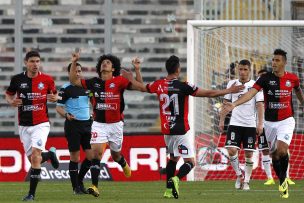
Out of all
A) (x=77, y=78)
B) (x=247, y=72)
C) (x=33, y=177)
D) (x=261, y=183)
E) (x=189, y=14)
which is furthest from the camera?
(x=189, y=14)

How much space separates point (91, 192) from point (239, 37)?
9064 millimetres

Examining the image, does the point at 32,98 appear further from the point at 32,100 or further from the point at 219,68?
the point at 219,68

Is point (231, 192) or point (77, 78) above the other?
point (77, 78)

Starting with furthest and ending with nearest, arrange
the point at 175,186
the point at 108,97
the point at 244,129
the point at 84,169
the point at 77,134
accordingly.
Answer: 1. the point at 244,129
2. the point at 77,134
3. the point at 84,169
4. the point at 108,97
5. the point at 175,186

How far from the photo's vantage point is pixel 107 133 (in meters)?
19.4

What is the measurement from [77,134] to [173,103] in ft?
8.24

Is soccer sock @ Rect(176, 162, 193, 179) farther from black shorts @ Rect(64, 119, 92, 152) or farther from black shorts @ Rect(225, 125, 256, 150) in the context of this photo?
black shorts @ Rect(225, 125, 256, 150)

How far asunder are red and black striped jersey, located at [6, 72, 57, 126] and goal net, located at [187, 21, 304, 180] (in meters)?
7.30

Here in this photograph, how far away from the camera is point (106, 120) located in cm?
1931

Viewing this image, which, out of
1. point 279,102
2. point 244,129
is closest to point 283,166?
point 279,102

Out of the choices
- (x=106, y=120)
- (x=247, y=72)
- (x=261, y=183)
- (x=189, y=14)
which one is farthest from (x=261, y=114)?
(x=189, y=14)

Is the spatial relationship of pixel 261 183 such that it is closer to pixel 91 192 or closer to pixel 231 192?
pixel 231 192

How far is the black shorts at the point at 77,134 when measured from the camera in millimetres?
20703

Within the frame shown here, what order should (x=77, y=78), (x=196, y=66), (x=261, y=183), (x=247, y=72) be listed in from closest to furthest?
1. (x=77, y=78)
2. (x=247, y=72)
3. (x=261, y=183)
4. (x=196, y=66)
